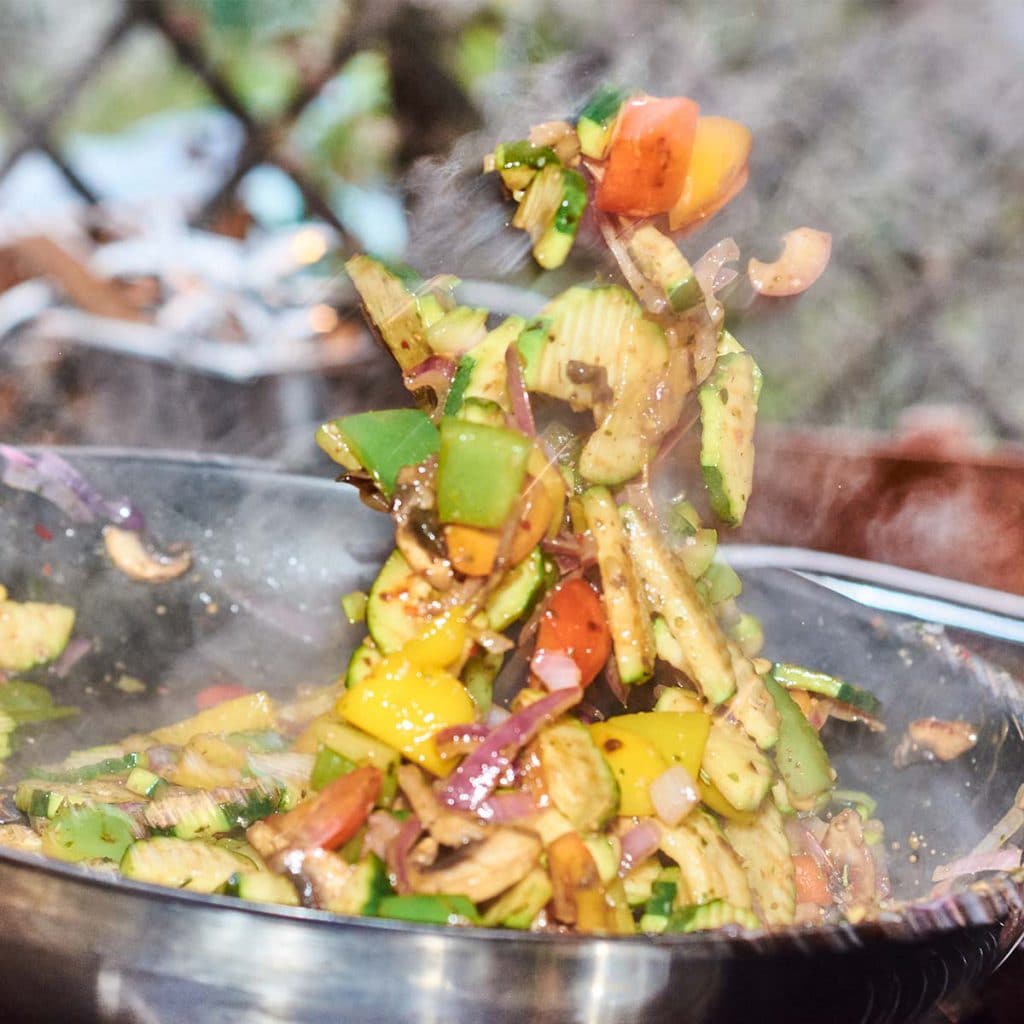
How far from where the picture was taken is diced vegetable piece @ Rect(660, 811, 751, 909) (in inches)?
37.3

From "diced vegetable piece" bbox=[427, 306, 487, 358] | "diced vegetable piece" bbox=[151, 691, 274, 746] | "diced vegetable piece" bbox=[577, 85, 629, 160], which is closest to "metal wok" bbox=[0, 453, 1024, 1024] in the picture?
"diced vegetable piece" bbox=[151, 691, 274, 746]

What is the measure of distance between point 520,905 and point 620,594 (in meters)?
0.32

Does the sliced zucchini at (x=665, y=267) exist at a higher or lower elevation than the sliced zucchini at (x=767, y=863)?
higher

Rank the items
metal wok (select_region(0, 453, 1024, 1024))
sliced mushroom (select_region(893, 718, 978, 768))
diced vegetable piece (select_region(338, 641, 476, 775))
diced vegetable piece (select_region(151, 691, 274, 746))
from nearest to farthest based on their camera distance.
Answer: metal wok (select_region(0, 453, 1024, 1024)), diced vegetable piece (select_region(338, 641, 476, 775)), sliced mushroom (select_region(893, 718, 978, 768)), diced vegetable piece (select_region(151, 691, 274, 746))

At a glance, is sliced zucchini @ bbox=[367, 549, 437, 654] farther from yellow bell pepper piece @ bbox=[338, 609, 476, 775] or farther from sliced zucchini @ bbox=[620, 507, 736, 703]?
sliced zucchini @ bbox=[620, 507, 736, 703]

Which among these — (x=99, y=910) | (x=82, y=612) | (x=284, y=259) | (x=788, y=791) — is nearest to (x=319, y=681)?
(x=82, y=612)

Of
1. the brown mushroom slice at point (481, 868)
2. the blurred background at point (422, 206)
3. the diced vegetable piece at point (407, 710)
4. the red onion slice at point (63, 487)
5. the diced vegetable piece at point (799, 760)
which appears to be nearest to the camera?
the brown mushroom slice at point (481, 868)

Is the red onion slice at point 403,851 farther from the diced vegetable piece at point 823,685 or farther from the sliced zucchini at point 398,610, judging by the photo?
the diced vegetable piece at point 823,685

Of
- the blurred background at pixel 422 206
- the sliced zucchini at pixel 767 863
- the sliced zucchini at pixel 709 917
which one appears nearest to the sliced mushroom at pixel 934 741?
the sliced zucchini at pixel 767 863

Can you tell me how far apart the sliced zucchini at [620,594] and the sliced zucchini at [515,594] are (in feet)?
0.25

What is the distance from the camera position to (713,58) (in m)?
1.73

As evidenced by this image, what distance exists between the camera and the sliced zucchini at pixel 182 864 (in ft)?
2.98

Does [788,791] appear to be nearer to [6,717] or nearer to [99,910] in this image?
[99,910]

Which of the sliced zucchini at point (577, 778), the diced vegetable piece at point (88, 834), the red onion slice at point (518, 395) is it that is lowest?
the diced vegetable piece at point (88, 834)
